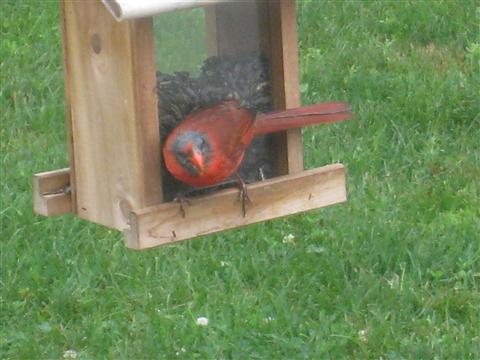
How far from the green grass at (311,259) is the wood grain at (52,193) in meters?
0.82

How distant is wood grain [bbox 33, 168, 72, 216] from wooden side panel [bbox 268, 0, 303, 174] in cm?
57

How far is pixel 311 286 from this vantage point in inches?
185

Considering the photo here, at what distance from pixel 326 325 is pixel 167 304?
1.79ft

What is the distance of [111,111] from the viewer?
336 cm

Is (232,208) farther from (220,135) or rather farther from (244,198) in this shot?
(220,135)

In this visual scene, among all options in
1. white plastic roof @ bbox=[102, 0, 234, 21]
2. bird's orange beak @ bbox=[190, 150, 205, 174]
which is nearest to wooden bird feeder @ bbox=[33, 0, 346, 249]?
white plastic roof @ bbox=[102, 0, 234, 21]

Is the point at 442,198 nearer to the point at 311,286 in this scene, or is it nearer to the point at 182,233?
the point at 311,286

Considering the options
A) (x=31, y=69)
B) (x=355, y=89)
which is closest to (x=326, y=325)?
(x=355, y=89)

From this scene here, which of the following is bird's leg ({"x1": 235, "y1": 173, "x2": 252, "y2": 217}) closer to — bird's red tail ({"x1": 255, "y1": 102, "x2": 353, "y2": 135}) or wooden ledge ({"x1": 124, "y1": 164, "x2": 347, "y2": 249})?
wooden ledge ({"x1": 124, "y1": 164, "x2": 347, "y2": 249})

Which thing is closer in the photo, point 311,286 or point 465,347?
point 465,347

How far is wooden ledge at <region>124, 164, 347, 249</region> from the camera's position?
3.22 metres

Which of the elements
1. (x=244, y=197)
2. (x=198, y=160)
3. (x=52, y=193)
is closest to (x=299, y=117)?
(x=244, y=197)

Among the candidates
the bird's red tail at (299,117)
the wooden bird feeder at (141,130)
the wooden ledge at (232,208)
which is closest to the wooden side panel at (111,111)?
→ the wooden bird feeder at (141,130)

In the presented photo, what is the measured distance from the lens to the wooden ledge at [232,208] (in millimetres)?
3223
